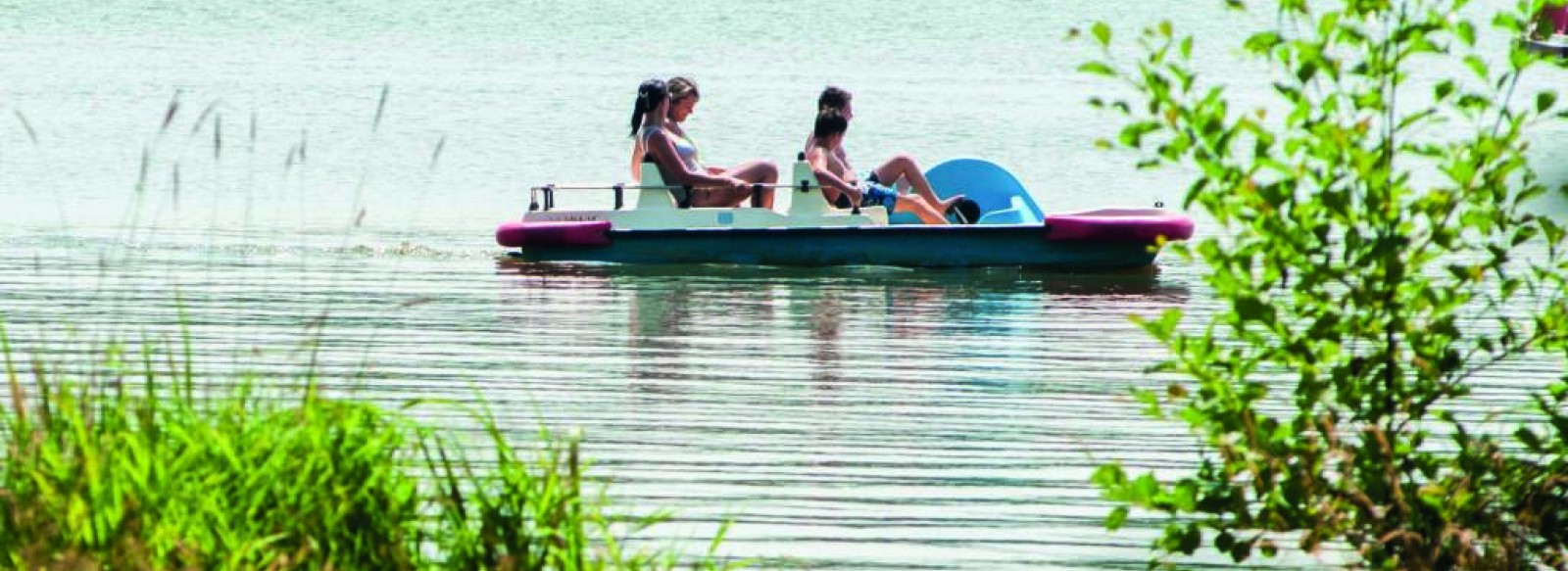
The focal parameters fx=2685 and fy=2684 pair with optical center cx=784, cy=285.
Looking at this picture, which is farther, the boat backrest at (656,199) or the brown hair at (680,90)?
the boat backrest at (656,199)

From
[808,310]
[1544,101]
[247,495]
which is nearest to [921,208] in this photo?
[808,310]

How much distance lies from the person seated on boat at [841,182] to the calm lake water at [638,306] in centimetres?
41

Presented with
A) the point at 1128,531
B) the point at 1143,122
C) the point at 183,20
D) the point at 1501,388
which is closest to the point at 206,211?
the point at 1501,388

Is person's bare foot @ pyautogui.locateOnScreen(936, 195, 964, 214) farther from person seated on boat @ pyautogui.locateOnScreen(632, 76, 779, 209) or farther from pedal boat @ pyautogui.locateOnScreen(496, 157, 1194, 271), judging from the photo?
person seated on boat @ pyautogui.locateOnScreen(632, 76, 779, 209)

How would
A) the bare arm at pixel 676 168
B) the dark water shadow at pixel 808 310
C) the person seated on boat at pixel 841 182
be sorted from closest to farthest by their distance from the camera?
the dark water shadow at pixel 808 310, the bare arm at pixel 676 168, the person seated on boat at pixel 841 182

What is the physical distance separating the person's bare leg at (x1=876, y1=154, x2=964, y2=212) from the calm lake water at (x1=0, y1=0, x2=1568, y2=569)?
0.44 meters

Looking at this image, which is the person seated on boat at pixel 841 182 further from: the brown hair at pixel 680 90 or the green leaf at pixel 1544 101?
the green leaf at pixel 1544 101

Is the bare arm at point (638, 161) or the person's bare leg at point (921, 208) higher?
the bare arm at point (638, 161)

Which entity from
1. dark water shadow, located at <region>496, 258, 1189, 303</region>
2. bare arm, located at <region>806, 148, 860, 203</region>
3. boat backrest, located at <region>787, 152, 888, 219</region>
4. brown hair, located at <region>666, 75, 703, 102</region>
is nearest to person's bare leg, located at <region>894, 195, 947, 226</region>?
boat backrest, located at <region>787, 152, 888, 219</region>

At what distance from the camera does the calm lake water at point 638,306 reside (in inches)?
260

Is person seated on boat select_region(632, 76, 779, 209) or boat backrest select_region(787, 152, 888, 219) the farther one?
boat backrest select_region(787, 152, 888, 219)

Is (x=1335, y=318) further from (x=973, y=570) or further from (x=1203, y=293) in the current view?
(x=1203, y=293)

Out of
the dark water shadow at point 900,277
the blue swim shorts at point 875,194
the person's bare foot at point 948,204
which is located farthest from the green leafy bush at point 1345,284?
the person's bare foot at point 948,204

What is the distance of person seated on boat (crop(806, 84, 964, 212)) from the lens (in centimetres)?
1403
